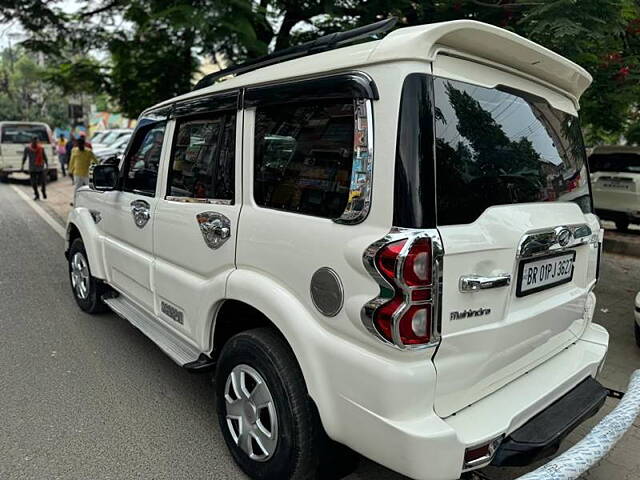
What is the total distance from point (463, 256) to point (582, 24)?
10.2 ft

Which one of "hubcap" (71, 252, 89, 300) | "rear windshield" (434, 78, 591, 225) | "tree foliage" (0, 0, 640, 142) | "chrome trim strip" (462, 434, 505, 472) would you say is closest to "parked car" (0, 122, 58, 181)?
"tree foliage" (0, 0, 640, 142)

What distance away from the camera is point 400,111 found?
6.21 ft

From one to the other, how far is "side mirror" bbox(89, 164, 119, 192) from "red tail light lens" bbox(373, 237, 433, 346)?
3012 mm

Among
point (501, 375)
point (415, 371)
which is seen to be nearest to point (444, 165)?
point (415, 371)

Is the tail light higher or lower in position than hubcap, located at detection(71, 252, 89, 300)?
higher

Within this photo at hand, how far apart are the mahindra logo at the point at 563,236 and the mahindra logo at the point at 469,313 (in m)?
0.58

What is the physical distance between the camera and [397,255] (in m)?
1.82

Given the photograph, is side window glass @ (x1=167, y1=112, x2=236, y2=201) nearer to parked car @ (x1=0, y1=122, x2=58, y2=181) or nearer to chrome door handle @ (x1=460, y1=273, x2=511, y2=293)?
chrome door handle @ (x1=460, y1=273, x2=511, y2=293)

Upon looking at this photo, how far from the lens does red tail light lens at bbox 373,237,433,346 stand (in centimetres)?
183

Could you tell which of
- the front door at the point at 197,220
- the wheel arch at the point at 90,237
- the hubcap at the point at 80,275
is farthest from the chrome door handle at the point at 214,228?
the hubcap at the point at 80,275

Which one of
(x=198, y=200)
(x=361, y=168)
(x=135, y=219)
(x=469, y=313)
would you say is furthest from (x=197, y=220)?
(x=469, y=313)

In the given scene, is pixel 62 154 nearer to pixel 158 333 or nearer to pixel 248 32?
pixel 248 32

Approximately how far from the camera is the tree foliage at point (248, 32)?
13.5 feet

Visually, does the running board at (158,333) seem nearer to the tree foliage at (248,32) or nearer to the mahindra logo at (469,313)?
the mahindra logo at (469,313)
